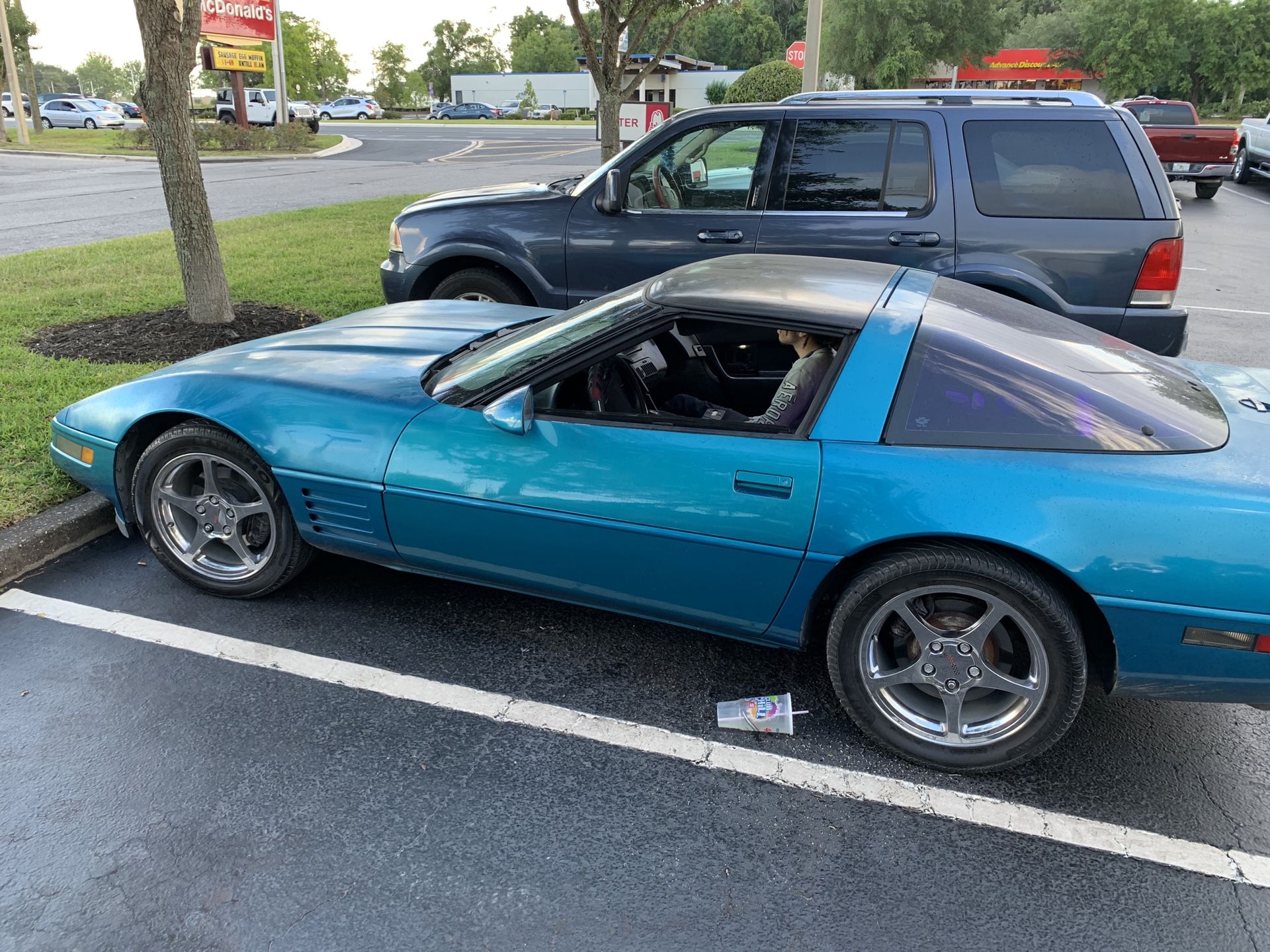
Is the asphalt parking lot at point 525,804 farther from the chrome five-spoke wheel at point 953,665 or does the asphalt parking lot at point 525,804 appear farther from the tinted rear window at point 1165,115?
the tinted rear window at point 1165,115

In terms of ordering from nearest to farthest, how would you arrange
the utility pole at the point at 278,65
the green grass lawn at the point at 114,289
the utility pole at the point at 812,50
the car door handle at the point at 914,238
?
the green grass lawn at the point at 114,289, the car door handle at the point at 914,238, the utility pole at the point at 812,50, the utility pole at the point at 278,65

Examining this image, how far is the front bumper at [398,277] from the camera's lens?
20.3ft

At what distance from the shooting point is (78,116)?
42469mm

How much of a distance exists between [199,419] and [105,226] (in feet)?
35.7

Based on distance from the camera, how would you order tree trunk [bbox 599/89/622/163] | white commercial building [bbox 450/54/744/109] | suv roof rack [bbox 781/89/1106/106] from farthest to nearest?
1. white commercial building [bbox 450/54/744/109]
2. tree trunk [bbox 599/89/622/163]
3. suv roof rack [bbox 781/89/1106/106]

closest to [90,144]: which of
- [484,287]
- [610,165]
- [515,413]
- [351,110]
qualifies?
[484,287]

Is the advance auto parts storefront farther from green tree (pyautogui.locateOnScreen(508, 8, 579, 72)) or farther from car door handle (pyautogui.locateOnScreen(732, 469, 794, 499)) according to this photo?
car door handle (pyautogui.locateOnScreen(732, 469, 794, 499))

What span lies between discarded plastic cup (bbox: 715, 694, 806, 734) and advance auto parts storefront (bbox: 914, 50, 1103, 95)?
57781mm

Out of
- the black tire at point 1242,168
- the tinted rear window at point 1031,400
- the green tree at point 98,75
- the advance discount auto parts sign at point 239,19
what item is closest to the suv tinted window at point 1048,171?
the tinted rear window at point 1031,400

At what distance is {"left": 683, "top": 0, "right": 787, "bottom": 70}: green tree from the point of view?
8500 cm

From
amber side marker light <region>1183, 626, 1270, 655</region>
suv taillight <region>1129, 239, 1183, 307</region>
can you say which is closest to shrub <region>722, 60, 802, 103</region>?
suv taillight <region>1129, 239, 1183, 307</region>

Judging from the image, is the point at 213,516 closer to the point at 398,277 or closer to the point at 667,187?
the point at 398,277

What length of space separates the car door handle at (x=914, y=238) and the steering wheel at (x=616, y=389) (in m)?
2.42

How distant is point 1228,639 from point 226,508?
131 inches
